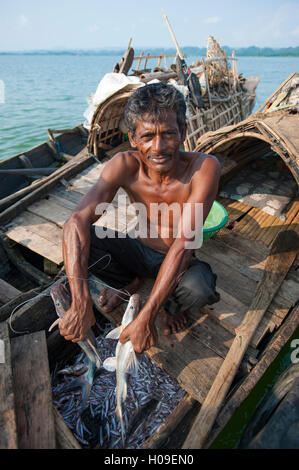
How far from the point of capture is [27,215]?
198 inches

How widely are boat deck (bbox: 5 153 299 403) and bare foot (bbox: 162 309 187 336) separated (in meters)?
0.07

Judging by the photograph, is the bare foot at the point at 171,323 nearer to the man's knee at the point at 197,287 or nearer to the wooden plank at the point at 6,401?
the man's knee at the point at 197,287

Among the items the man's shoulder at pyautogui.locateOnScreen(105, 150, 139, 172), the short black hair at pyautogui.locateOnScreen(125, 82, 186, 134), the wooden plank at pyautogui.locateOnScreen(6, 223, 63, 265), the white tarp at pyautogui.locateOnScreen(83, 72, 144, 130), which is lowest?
the wooden plank at pyautogui.locateOnScreen(6, 223, 63, 265)

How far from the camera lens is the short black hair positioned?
2254mm

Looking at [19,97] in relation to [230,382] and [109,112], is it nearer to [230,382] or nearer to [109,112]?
[109,112]

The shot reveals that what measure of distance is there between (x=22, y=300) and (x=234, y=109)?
9917mm

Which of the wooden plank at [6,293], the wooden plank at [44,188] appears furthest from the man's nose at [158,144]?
the wooden plank at [44,188]

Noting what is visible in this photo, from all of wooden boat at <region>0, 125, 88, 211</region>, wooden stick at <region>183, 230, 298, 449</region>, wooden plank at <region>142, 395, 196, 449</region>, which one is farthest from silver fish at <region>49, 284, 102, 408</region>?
wooden boat at <region>0, 125, 88, 211</region>

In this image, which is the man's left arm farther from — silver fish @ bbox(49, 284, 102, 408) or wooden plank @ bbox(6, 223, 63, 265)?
wooden plank @ bbox(6, 223, 63, 265)

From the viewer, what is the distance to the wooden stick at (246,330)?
201 centimetres

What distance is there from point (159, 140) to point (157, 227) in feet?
3.41

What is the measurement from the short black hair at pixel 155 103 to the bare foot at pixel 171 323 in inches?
76.2

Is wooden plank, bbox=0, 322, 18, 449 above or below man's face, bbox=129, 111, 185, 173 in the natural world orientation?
below
